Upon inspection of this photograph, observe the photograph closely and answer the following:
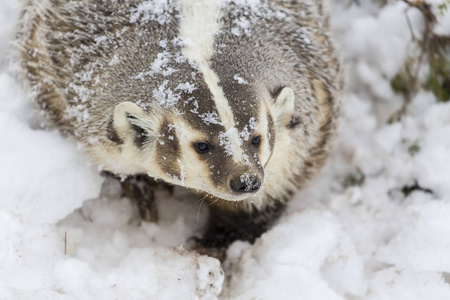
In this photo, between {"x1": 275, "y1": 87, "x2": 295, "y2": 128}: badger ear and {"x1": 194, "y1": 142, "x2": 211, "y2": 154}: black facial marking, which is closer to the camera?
{"x1": 194, "y1": 142, "x2": 211, "y2": 154}: black facial marking

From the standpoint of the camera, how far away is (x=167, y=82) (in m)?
2.07

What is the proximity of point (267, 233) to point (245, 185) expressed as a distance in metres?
0.70

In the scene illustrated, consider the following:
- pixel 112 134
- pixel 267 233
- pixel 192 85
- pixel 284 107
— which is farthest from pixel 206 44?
pixel 267 233

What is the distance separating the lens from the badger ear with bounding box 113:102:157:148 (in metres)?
2.08

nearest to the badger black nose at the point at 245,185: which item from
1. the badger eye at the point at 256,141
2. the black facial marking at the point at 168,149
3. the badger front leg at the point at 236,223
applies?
the badger eye at the point at 256,141

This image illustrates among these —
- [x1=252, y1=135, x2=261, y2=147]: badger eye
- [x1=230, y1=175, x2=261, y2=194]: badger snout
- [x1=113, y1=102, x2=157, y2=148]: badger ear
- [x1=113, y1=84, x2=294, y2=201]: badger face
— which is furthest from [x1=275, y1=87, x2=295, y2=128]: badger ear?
[x1=113, y1=102, x2=157, y2=148]: badger ear

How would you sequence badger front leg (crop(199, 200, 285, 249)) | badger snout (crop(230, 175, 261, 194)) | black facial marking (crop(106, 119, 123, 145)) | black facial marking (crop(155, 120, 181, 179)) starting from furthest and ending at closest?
badger front leg (crop(199, 200, 285, 249)), black facial marking (crop(106, 119, 123, 145)), black facial marking (crop(155, 120, 181, 179)), badger snout (crop(230, 175, 261, 194))

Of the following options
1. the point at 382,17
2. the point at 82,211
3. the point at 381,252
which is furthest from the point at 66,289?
the point at 382,17

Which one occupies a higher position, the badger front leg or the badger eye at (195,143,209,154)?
the badger eye at (195,143,209,154)

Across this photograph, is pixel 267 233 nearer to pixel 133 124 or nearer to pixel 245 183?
pixel 245 183

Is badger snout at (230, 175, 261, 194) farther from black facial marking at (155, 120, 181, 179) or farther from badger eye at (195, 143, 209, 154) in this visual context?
black facial marking at (155, 120, 181, 179)

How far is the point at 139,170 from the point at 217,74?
2.05 feet

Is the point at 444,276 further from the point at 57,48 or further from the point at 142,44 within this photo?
the point at 57,48

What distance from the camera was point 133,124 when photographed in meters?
2.12
